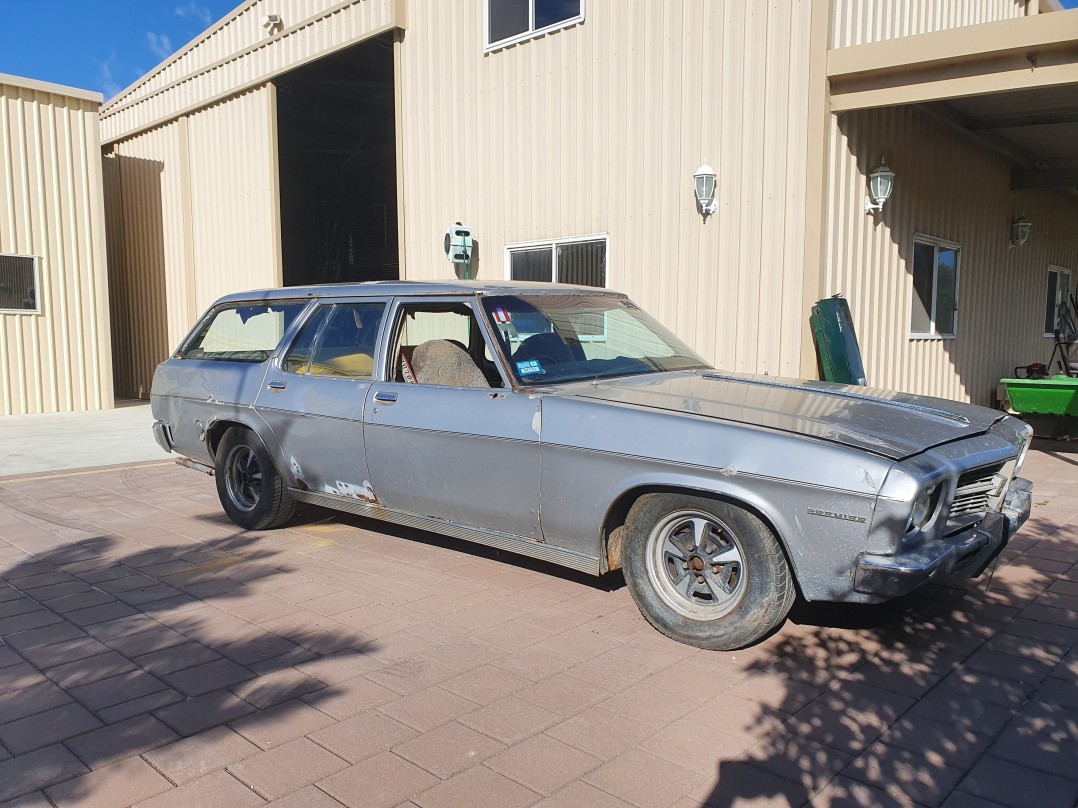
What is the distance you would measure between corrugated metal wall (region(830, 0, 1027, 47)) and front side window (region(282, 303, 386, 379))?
5.04 meters

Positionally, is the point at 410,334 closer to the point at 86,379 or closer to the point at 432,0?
the point at 432,0

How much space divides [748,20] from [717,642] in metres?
6.24

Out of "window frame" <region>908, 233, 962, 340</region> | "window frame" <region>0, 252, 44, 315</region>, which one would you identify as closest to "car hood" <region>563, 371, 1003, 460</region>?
"window frame" <region>908, 233, 962, 340</region>

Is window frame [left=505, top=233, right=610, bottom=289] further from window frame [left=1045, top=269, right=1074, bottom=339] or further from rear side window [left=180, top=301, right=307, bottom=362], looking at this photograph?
window frame [left=1045, top=269, right=1074, bottom=339]

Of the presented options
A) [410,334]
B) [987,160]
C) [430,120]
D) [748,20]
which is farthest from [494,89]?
[987,160]

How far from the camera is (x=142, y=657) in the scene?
11.7 feet

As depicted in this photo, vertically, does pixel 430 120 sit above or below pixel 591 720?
above

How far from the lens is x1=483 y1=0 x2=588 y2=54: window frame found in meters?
9.00

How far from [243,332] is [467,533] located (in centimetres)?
258

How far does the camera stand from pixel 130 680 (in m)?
3.34

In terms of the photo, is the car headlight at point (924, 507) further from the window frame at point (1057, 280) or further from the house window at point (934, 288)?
the window frame at point (1057, 280)

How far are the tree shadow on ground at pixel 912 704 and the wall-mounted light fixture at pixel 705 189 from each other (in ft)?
15.0

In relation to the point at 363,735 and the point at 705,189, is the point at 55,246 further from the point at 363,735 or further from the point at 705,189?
the point at 363,735

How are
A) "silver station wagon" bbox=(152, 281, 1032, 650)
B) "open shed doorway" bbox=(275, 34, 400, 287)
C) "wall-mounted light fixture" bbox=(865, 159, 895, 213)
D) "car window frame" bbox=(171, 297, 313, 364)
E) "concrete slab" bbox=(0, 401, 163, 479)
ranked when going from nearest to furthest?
"silver station wagon" bbox=(152, 281, 1032, 650) → "car window frame" bbox=(171, 297, 313, 364) → "wall-mounted light fixture" bbox=(865, 159, 895, 213) → "concrete slab" bbox=(0, 401, 163, 479) → "open shed doorway" bbox=(275, 34, 400, 287)
